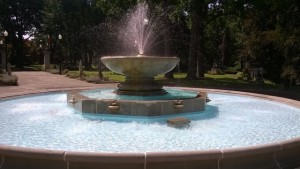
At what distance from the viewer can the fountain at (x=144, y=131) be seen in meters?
4.66

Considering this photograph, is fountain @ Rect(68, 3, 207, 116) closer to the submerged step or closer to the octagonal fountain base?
the octagonal fountain base

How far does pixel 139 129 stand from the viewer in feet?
25.2

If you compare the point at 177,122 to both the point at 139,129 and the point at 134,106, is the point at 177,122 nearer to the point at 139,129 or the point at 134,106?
the point at 139,129

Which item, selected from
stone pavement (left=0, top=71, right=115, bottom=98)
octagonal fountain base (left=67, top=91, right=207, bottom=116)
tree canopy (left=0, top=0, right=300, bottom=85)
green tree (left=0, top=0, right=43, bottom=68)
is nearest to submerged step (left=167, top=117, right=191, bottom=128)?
octagonal fountain base (left=67, top=91, right=207, bottom=116)

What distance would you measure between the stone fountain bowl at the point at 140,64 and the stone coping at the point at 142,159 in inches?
238

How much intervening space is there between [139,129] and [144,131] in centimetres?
25

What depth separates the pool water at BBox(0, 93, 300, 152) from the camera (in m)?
6.33

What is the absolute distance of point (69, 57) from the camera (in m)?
59.3

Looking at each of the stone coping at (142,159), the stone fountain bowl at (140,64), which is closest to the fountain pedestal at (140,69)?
the stone fountain bowl at (140,64)

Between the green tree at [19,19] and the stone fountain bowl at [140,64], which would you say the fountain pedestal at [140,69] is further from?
the green tree at [19,19]

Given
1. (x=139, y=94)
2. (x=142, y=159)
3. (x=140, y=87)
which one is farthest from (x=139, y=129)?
(x=140, y=87)

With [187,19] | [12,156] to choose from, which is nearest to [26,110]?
[12,156]

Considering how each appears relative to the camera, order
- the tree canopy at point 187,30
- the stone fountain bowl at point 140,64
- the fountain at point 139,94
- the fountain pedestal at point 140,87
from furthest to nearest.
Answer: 1. the tree canopy at point 187,30
2. the fountain pedestal at point 140,87
3. the stone fountain bowl at point 140,64
4. the fountain at point 139,94

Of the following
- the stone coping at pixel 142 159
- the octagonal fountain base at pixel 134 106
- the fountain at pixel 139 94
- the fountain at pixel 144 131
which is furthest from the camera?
the fountain at pixel 139 94
